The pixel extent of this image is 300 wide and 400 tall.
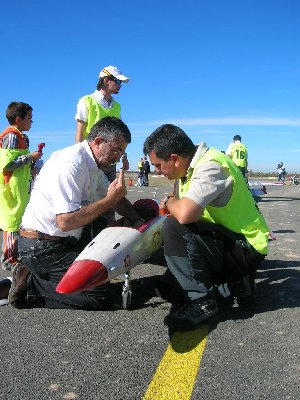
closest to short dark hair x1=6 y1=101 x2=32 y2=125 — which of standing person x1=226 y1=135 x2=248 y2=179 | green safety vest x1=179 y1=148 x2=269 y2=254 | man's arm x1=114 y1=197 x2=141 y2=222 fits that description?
man's arm x1=114 y1=197 x2=141 y2=222

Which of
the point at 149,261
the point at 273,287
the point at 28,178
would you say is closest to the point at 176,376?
the point at 273,287

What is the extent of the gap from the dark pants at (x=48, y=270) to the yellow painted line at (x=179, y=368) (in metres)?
0.85

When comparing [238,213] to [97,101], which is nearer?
[238,213]

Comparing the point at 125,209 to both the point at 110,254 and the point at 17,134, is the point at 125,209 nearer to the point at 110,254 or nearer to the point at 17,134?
the point at 110,254

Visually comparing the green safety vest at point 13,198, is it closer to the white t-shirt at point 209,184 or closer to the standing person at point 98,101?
the standing person at point 98,101

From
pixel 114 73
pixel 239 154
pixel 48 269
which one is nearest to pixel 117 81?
pixel 114 73

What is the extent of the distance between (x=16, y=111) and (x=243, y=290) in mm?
3098

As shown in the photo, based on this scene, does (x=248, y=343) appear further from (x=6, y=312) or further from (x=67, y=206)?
(x=6, y=312)

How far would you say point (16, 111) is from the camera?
5.03 metres

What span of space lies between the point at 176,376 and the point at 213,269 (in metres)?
1.11

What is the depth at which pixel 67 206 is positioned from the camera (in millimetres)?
3432

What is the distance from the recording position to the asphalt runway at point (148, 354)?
2.27m

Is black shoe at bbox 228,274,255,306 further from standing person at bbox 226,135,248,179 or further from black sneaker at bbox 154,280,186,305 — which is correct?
standing person at bbox 226,135,248,179

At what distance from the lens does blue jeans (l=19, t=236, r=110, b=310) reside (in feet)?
11.9
